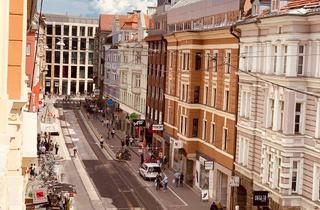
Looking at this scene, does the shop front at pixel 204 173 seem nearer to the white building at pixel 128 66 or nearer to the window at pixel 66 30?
the white building at pixel 128 66

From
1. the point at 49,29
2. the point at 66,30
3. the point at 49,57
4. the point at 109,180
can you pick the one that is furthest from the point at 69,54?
the point at 109,180

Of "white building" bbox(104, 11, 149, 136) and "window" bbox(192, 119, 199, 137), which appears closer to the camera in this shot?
"window" bbox(192, 119, 199, 137)

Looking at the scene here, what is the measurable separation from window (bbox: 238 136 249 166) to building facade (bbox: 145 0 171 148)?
59.7 feet

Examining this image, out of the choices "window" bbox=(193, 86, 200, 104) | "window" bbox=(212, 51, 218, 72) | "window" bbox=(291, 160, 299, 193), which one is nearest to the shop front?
"window" bbox=(193, 86, 200, 104)

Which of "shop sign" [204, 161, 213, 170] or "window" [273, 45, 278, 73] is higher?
"window" [273, 45, 278, 73]

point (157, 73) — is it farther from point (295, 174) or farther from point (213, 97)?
point (295, 174)

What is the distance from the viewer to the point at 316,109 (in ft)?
91.5

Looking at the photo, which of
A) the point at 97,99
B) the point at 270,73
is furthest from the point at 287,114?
the point at 97,99

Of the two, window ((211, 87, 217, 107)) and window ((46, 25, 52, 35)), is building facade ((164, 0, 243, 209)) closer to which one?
window ((211, 87, 217, 107))

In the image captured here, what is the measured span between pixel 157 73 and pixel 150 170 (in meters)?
14.4

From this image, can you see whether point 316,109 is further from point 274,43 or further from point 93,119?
point 93,119

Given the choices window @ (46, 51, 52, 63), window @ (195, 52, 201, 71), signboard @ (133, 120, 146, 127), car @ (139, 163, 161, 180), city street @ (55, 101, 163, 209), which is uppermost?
window @ (195, 52, 201, 71)

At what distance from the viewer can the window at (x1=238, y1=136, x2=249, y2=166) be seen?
3572 centimetres

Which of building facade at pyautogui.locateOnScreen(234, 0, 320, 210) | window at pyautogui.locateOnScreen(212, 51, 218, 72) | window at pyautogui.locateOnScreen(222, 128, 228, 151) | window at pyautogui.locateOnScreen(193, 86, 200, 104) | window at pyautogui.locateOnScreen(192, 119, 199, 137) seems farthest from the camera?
window at pyautogui.locateOnScreen(192, 119, 199, 137)
